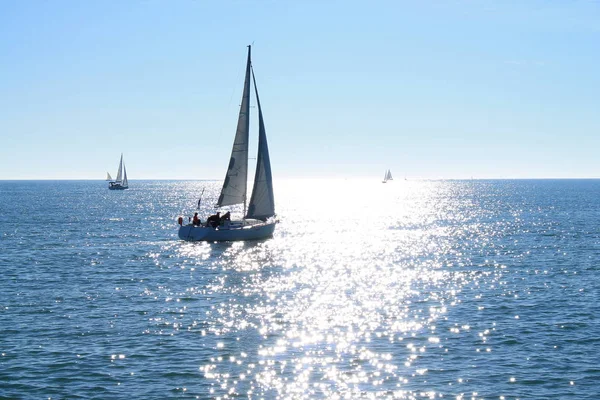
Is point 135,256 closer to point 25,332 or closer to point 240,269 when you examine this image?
point 240,269

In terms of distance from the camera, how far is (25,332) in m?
29.0

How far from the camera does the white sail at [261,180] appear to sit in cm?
6638

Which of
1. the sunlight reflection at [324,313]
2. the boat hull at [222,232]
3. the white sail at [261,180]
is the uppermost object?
the white sail at [261,180]

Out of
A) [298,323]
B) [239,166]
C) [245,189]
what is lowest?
[298,323]

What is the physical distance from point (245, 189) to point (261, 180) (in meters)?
2.01

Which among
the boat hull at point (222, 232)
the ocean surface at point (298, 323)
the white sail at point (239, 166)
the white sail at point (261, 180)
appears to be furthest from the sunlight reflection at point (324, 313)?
the white sail at point (239, 166)

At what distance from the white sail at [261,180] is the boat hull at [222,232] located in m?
2.01

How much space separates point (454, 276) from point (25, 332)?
29.4 metres

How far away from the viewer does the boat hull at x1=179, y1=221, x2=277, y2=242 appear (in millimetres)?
64375

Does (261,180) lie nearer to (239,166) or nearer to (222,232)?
(239,166)

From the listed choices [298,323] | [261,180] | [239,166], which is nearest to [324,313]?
[298,323]

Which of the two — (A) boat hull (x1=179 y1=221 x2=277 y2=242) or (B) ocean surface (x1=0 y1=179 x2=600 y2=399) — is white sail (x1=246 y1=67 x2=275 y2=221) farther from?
(B) ocean surface (x1=0 y1=179 x2=600 y2=399)

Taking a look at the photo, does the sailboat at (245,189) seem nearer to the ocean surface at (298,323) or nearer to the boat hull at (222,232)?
the boat hull at (222,232)

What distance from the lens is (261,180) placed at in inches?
2630
